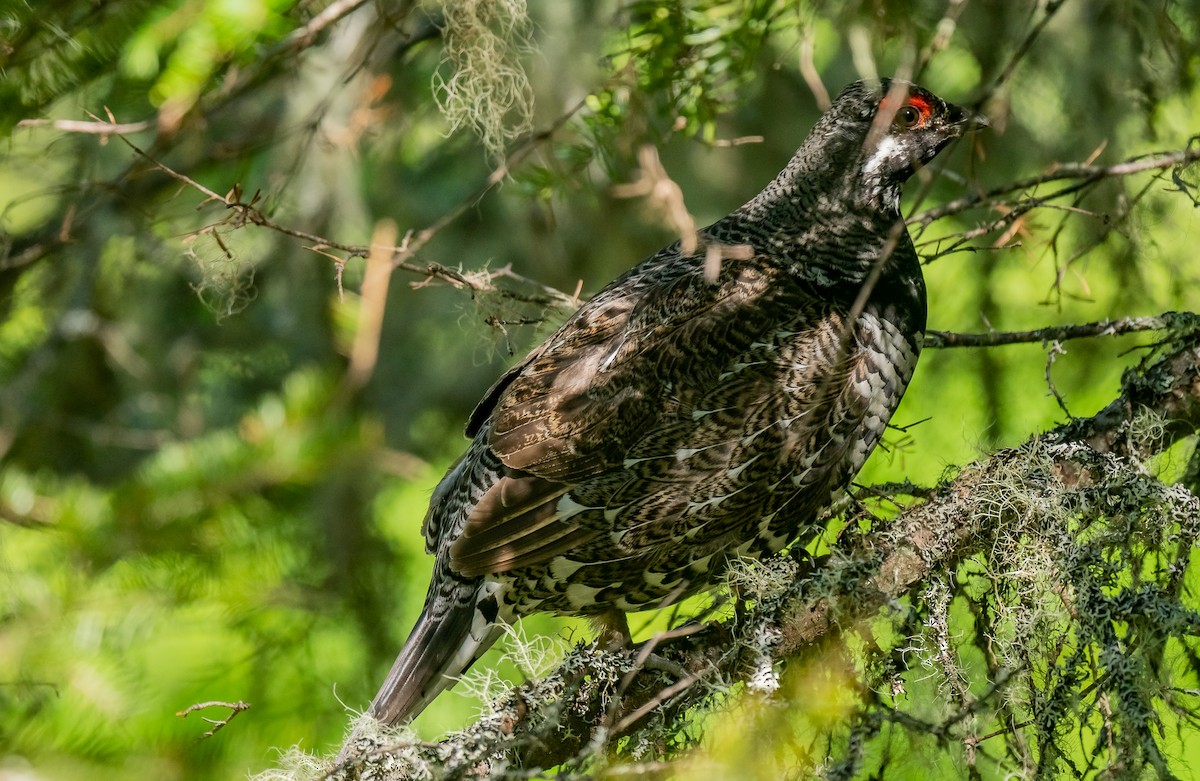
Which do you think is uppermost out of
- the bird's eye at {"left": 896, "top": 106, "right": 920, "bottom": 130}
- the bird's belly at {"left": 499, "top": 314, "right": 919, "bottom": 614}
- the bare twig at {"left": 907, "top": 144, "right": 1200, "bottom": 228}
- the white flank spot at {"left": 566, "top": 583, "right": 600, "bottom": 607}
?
the bird's eye at {"left": 896, "top": 106, "right": 920, "bottom": 130}

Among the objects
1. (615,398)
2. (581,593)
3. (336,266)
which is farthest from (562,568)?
(336,266)

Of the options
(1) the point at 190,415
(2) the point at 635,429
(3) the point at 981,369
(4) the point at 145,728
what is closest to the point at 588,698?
(2) the point at 635,429

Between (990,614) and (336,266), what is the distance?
72.9 inches

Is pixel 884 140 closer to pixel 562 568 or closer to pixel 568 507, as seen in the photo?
pixel 568 507

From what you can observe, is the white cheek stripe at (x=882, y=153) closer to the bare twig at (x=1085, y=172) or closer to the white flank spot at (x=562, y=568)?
the bare twig at (x=1085, y=172)

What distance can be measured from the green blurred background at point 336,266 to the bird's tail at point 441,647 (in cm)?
45

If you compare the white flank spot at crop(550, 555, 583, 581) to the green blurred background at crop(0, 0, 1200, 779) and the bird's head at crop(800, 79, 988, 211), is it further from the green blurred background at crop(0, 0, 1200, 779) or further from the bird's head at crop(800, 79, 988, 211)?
the bird's head at crop(800, 79, 988, 211)

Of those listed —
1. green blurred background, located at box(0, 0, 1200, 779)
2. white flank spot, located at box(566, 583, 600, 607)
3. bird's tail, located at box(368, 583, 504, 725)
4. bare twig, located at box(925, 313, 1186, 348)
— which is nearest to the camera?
bare twig, located at box(925, 313, 1186, 348)

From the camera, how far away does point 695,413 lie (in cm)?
293

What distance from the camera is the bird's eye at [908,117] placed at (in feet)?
10.9

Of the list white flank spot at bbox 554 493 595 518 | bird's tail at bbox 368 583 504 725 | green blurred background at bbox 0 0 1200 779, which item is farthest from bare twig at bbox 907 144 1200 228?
bird's tail at bbox 368 583 504 725

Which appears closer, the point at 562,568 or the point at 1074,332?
the point at 1074,332

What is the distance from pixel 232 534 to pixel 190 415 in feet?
5.69

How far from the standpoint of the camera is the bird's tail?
10.6 ft
